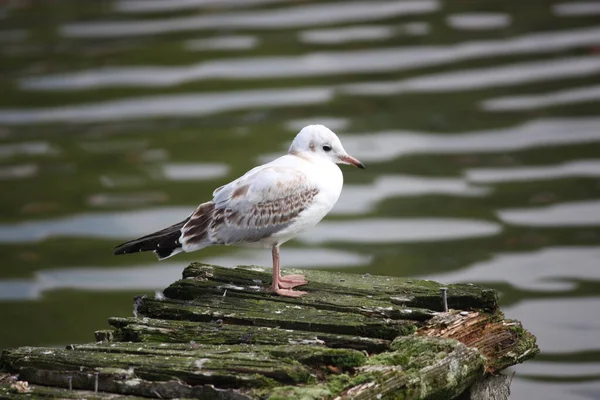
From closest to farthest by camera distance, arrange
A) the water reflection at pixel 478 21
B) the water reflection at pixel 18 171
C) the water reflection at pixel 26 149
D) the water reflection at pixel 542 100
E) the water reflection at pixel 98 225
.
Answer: the water reflection at pixel 98 225 → the water reflection at pixel 18 171 → the water reflection at pixel 26 149 → the water reflection at pixel 542 100 → the water reflection at pixel 478 21

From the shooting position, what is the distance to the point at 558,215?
36.9ft

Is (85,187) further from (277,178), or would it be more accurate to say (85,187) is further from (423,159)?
(277,178)

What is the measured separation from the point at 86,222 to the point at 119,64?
4.57m

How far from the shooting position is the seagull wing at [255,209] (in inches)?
243

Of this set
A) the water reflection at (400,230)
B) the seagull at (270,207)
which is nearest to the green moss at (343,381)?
the seagull at (270,207)

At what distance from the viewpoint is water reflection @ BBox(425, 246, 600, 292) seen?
1008 centimetres

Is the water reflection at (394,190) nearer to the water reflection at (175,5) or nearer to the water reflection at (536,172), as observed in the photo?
the water reflection at (536,172)

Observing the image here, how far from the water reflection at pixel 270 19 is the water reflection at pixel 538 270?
7022 mm

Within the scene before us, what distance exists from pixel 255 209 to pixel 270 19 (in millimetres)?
11144

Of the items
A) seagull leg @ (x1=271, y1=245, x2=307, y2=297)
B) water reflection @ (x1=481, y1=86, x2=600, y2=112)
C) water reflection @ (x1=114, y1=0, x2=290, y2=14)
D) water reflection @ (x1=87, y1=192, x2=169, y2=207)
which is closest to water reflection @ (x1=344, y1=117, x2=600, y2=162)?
water reflection @ (x1=481, y1=86, x2=600, y2=112)

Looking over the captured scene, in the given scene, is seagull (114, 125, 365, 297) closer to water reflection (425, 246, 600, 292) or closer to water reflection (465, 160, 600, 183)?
water reflection (425, 246, 600, 292)

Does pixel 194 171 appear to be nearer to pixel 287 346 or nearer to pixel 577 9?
pixel 577 9

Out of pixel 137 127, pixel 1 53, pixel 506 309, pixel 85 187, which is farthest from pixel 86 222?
pixel 1 53

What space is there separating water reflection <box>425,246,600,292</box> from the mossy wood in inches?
162
